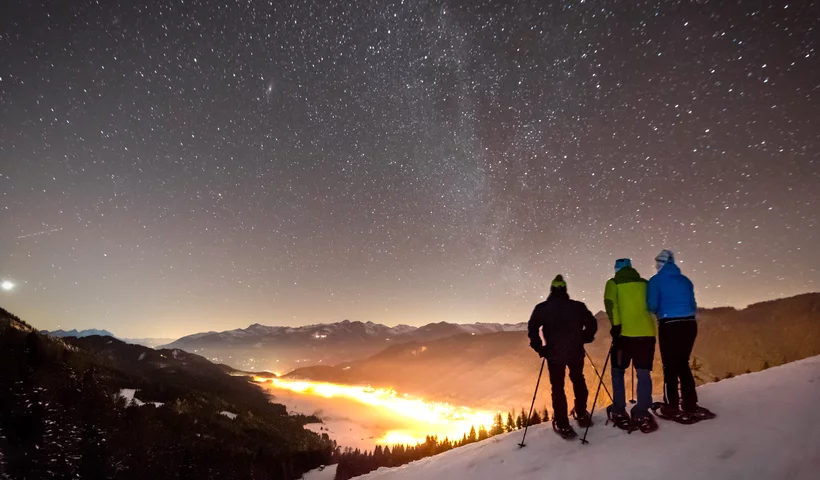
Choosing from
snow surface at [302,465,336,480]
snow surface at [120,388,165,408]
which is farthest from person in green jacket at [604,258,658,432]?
snow surface at [120,388,165,408]

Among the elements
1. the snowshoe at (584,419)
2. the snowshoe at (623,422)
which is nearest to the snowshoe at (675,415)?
the snowshoe at (623,422)

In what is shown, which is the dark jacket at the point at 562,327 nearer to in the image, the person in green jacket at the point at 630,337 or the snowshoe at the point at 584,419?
the person in green jacket at the point at 630,337

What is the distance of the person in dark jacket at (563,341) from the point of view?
7.07 metres

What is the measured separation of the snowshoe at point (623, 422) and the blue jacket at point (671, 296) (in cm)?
190

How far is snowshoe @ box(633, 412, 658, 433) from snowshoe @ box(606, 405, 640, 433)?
0.09 m

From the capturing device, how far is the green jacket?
6609mm

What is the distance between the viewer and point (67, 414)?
759 inches

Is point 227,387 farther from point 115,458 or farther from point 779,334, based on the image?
point 779,334

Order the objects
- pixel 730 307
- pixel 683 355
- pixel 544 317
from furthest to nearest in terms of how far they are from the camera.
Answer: pixel 730 307 < pixel 544 317 < pixel 683 355

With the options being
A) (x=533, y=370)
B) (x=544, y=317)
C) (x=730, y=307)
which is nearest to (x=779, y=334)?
(x=730, y=307)

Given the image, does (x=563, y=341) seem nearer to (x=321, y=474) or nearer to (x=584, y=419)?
(x=584, y=419)

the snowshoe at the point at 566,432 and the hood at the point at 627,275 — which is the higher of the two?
the hood at the point at 627,275

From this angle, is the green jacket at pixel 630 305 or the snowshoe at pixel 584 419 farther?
the snowshoe at pixel 584 419

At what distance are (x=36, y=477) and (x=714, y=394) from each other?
2381cm
